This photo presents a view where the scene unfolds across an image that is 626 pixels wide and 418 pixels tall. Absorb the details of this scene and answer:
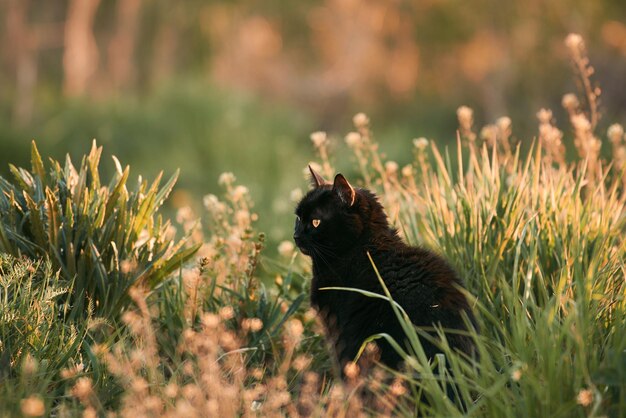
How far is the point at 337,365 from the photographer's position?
3.84 metres

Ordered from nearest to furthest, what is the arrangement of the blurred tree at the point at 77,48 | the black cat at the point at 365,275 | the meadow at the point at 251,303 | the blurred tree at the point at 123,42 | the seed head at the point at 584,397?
the seed head at the point at 584,397 → the meadow at the point at 251,303 → the black cat at the point at 365,275 → the blurred tree at the point at 77,48 → the blurred tree at the point at 123,42

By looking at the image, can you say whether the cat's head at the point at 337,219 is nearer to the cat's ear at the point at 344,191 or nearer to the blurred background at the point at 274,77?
the cat's ear at the point at 344,191

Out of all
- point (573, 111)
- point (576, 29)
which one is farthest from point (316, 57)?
point (573, 111)

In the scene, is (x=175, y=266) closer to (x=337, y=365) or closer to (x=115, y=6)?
(x=337, y=365)

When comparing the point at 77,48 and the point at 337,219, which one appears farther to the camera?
the point at 77,48

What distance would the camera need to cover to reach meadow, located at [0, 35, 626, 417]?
10.7 feet

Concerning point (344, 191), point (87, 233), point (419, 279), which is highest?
point (344, 191)

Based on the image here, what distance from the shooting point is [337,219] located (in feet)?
13.6

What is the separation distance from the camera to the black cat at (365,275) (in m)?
3.61

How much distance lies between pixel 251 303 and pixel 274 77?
16709mm

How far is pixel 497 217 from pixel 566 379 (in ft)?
5.10

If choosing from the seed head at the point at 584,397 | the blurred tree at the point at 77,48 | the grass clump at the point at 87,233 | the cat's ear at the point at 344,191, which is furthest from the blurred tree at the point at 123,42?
the seed head at the point at 584,397

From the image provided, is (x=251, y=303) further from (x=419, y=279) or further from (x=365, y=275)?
(x=419, y=279)

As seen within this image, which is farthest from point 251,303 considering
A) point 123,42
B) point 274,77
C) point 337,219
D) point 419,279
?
point 274,77
